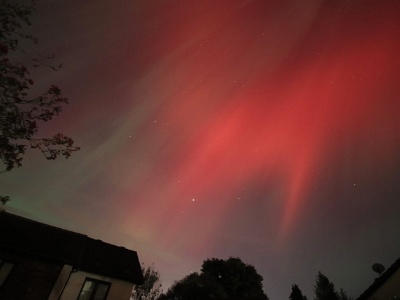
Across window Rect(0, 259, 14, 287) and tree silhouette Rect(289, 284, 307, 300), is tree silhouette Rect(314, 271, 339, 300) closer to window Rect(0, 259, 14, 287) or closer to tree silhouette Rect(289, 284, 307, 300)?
tree silhouette Rect(289, 284, 307, 300)

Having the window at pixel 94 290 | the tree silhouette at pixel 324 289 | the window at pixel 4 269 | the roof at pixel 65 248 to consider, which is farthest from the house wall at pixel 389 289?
the tree silhouette at pixel 324 289

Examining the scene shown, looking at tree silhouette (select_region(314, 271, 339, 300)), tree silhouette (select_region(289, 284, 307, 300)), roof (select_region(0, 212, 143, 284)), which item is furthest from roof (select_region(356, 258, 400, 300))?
tree silhouette (select_region(314, 271, 339, 300))

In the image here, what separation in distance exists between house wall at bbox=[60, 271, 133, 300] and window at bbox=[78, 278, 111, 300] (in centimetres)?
31

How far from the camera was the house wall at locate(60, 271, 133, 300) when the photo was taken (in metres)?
19.7

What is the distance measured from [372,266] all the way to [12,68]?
86.7 feet

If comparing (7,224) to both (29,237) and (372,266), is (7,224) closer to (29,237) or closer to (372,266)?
(29,237)

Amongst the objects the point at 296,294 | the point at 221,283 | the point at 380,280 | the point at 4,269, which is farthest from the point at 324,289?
the point at 4,269

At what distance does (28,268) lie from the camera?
19.0m

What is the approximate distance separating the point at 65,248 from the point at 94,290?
472 centimetres

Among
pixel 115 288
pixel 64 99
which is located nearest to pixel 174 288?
pixel 115 288

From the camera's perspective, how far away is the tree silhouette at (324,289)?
265ft

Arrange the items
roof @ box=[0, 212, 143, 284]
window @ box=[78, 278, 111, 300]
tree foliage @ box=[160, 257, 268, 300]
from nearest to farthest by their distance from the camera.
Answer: roof @ box=[0, 212, 143, 284]
window @ box=[78, 278, 111, 300]
tree foliage @ box=[160, 257, 268, 300]

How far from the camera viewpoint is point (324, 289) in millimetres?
83750

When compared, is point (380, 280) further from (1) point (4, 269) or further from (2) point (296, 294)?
(2) point (296, 294)
